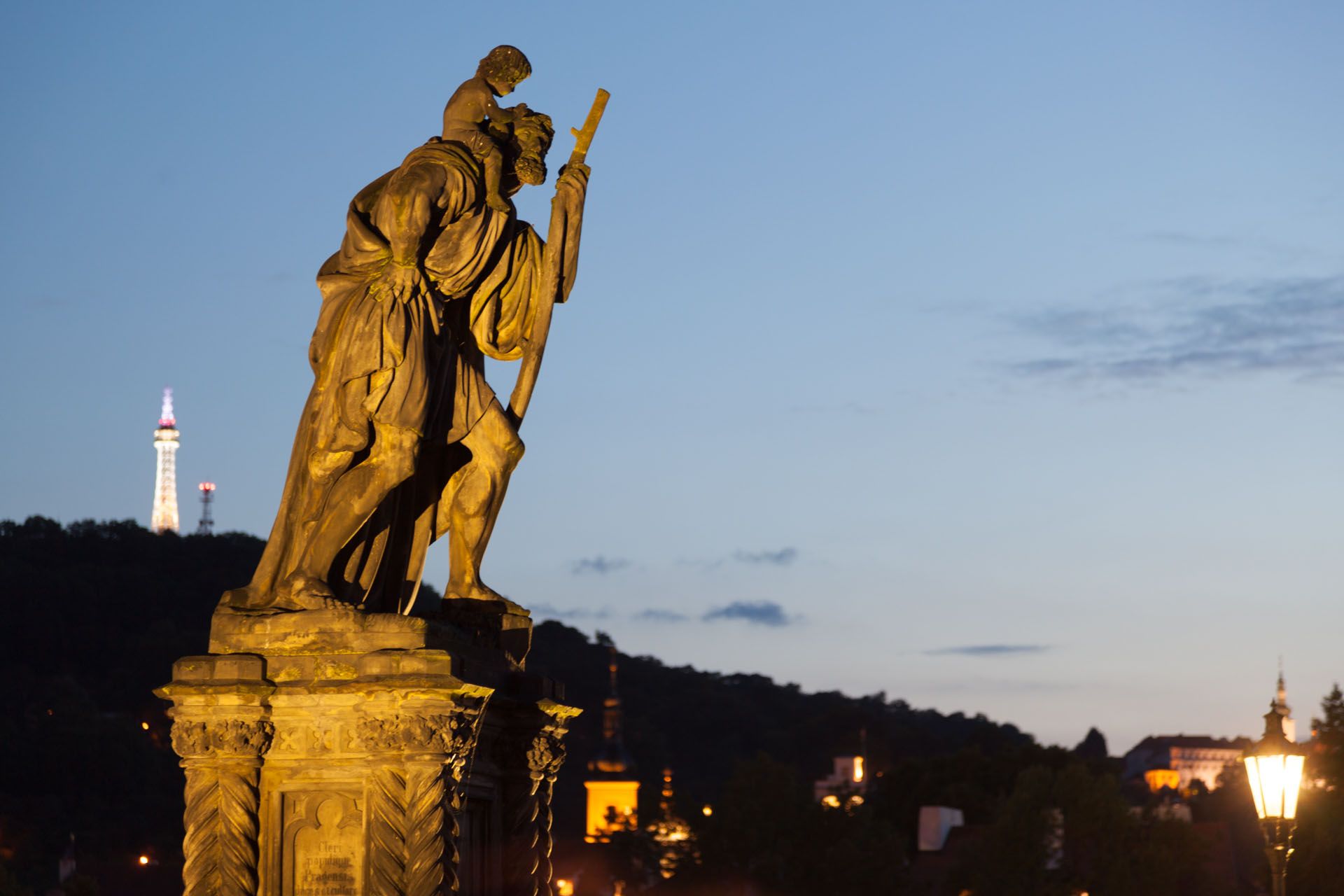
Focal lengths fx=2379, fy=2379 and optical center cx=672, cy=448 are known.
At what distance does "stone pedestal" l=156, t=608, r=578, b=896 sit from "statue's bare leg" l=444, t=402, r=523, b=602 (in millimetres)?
1220

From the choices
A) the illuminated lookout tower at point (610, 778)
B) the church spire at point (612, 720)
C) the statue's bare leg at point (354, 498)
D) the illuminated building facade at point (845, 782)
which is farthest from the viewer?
the church spire at point (612, 720)

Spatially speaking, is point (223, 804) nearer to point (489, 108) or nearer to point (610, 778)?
point (489, 108)

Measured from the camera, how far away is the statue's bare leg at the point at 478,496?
1476cm

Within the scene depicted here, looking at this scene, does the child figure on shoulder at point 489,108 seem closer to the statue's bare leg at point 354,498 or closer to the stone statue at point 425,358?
the stone statue at point 425,358

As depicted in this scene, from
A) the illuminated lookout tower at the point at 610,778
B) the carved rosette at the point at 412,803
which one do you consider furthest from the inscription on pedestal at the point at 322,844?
the illuminated lookout tower at the point at 610,778

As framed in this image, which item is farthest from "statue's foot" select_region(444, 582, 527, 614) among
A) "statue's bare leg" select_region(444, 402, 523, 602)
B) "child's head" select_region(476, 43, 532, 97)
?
"child's head" select_region(476, 43, 532, 97)

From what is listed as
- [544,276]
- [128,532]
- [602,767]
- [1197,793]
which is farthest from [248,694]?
[1197,793]

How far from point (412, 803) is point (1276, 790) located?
259 inches

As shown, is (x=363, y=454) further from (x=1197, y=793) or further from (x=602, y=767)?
(x=1197, y=793)

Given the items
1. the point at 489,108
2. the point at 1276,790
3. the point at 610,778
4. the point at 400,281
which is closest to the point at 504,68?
the point at 489,108

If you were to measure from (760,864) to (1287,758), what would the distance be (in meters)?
89.1

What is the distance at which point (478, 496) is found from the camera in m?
14.8

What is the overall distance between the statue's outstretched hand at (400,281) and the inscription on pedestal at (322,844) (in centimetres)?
294

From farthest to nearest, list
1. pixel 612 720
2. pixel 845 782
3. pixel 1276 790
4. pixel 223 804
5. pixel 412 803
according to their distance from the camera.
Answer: pixel 845 782
pixel 612 720
pixel 1276 790
pixel 223 804
pixel 412 803
